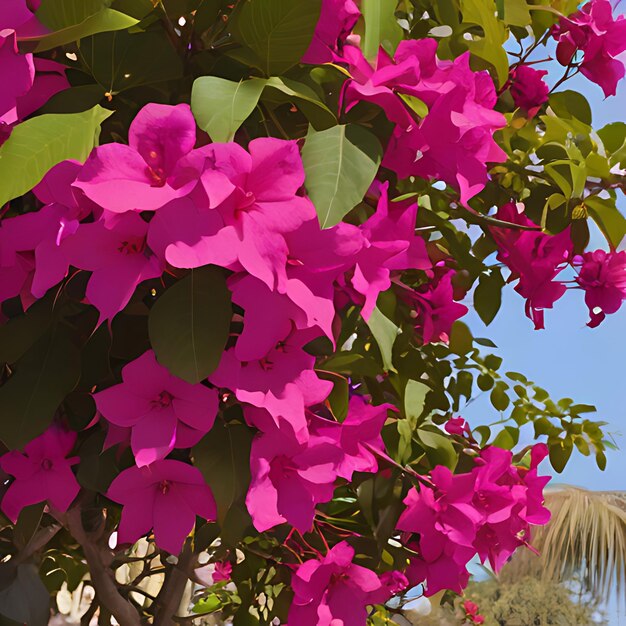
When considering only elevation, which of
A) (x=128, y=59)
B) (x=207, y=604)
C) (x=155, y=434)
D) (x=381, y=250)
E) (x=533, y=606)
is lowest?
(x=533, y=606)

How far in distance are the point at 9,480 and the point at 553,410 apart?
32.1 inches

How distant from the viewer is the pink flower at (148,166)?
0.38 metres

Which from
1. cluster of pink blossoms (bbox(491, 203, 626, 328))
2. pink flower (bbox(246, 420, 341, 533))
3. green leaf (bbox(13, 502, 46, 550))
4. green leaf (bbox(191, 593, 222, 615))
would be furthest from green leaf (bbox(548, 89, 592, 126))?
green leaf (bbox(191, 593, 222, 615))

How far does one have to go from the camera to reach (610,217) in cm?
67

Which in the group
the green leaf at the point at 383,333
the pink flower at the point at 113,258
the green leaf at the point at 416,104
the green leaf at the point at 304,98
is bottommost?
the green leaf at the point at 383,333

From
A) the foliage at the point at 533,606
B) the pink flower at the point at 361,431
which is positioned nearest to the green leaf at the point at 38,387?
the pink flower at the point at 361,431

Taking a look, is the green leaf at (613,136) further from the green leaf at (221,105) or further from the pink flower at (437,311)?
the green leaf at (221,105)

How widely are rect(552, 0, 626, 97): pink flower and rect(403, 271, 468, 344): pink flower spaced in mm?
252

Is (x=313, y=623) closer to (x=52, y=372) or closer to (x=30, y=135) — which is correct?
(x=52, y=372)

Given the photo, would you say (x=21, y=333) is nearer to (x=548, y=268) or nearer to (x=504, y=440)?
(x=548, y=268)

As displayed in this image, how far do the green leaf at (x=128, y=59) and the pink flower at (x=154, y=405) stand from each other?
166 mm

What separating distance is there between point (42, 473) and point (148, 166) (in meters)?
0.29

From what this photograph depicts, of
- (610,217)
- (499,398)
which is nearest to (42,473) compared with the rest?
(610,217)

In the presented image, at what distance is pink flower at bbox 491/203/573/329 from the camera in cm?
79
